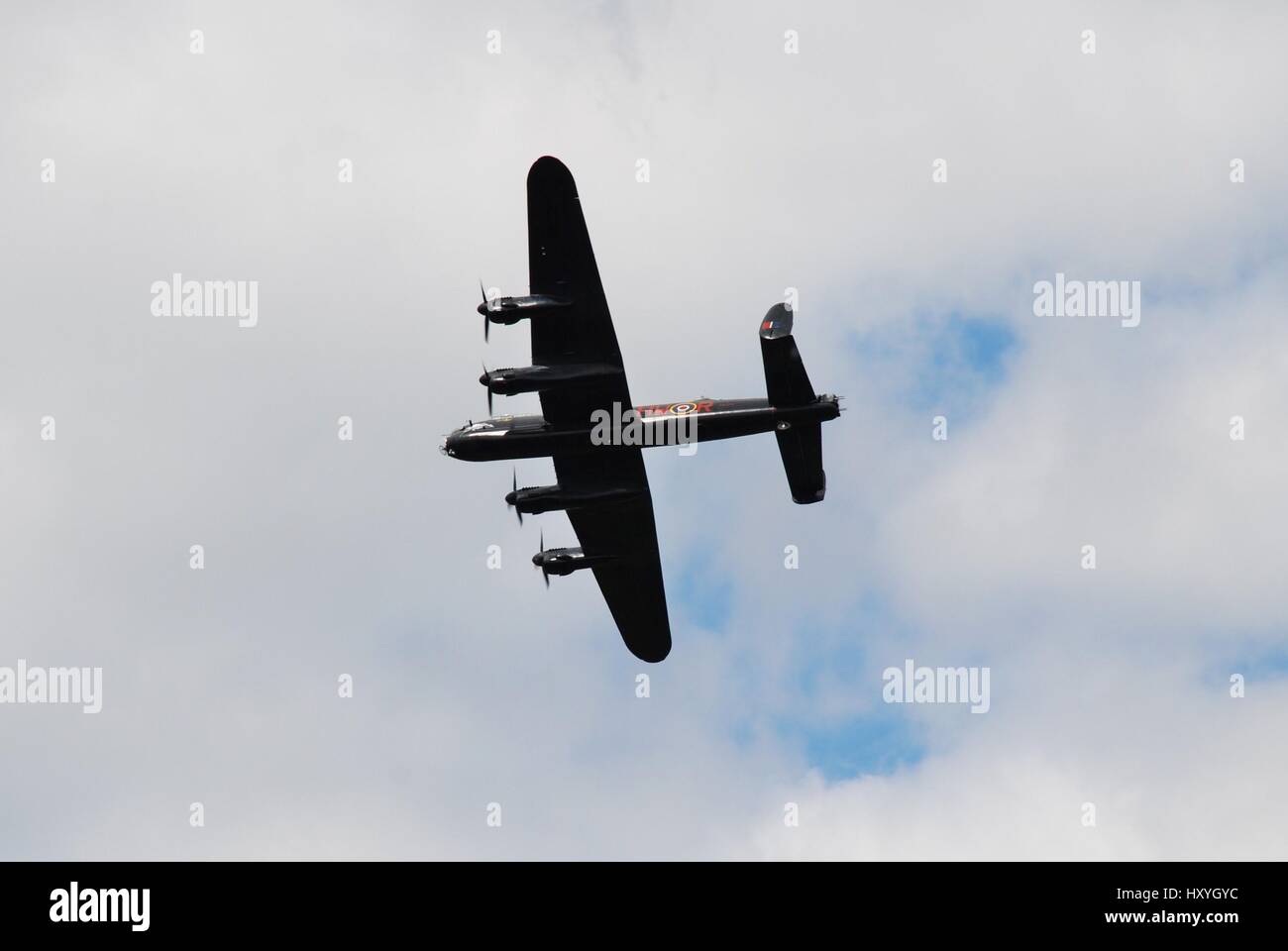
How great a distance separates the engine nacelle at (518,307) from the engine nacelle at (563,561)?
34.5 feet

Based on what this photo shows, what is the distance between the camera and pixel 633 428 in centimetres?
5309

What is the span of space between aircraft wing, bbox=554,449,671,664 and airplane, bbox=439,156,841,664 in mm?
82

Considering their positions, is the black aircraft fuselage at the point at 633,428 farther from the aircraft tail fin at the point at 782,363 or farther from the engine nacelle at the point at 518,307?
the engine nacelle at the point at 518,307

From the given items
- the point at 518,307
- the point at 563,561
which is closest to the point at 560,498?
the point at 563,561

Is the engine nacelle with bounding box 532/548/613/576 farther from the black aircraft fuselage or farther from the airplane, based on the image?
the black aircraft fuselage

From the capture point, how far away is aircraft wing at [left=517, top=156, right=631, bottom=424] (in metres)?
49.7

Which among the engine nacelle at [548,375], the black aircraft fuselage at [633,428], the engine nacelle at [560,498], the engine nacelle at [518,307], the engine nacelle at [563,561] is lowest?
the engine nacelle at [563,561]

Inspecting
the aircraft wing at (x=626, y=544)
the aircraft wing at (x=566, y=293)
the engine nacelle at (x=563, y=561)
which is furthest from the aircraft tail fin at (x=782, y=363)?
the engine nacelle at (x=563, y=561)

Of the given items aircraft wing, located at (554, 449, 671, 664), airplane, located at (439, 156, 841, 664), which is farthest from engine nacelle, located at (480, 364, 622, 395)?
aircraft wing, located at (554, 449, 671, 664)

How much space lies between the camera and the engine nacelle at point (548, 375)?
52.0 m

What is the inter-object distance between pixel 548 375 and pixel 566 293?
3.07 meters

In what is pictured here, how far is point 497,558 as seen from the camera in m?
57.8
